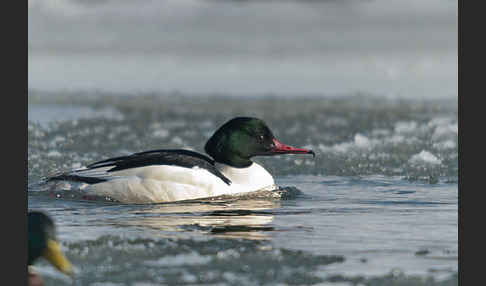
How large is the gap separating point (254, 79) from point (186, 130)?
612 centimetres

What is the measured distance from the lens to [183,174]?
7.90 meters

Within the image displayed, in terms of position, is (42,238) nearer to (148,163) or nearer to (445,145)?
(148,163)

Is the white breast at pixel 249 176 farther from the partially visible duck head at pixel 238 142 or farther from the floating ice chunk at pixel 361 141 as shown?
the floating ice chunk at pixel 361 141

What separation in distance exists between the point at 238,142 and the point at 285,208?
123 centimetres

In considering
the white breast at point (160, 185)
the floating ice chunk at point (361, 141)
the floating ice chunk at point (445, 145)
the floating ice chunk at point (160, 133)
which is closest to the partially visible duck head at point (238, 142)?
the white breast at point (160, 185)

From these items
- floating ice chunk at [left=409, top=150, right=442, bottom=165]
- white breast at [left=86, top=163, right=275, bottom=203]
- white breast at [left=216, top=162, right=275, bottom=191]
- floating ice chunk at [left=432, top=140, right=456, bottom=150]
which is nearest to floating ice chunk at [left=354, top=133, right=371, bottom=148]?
floating ice chunk at [left=432, top=140, right=456, bottom=150]

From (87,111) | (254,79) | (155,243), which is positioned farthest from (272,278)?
(254,79)

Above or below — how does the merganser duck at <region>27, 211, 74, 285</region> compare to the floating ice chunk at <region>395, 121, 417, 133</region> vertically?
below

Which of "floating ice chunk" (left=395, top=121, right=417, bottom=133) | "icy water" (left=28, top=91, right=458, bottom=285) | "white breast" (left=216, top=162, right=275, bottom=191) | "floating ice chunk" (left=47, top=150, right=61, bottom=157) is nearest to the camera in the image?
"icy water" (left=28, top=91, right=458, bottom=285)

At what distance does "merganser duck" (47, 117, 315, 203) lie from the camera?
7836 millimetres

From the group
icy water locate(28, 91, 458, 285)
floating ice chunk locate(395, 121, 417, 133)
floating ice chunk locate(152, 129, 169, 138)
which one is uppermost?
floating ice chunk locate(395, 121, 417, 133)

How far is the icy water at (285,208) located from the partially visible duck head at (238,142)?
50 cm

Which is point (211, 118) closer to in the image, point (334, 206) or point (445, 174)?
point (445, 174)

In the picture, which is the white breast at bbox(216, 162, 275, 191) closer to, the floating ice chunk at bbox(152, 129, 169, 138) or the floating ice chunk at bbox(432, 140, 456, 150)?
the floating ice chunk at bbox(432, 140, 456, 150)
